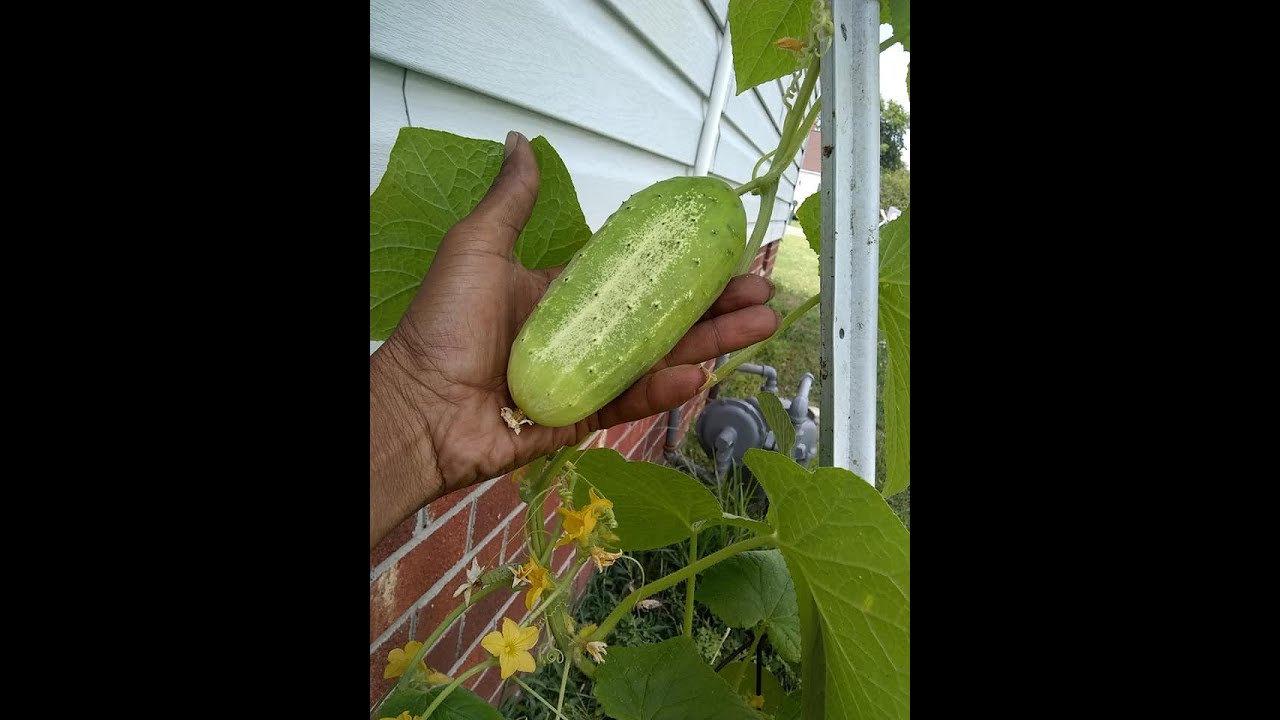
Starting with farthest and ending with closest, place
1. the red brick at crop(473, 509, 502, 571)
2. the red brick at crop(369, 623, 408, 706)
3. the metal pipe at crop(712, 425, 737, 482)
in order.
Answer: the metal pipe at crop(712, 425, 737, 482)
the red brick at crop(473, 509, 502, 571)
the red brick at crop(369, 623, 408, 706)

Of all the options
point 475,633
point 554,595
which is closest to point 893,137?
point 475,633

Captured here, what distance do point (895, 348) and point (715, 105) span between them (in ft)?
6.22

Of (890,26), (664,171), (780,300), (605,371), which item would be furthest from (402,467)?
(780,300)

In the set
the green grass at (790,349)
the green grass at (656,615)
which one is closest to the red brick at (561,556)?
the green grass at (656,615)

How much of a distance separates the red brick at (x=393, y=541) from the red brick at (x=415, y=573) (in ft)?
0.11

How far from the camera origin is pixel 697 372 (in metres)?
0.86

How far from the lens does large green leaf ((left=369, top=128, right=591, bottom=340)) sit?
869mm

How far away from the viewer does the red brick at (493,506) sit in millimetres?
1621

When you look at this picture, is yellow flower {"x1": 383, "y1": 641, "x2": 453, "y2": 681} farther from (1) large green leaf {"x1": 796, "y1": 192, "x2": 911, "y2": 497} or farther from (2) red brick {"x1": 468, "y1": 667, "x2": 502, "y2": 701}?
(2) red brick {"x1": 468, "y1": 667, "x2": 502, "y2": 701}

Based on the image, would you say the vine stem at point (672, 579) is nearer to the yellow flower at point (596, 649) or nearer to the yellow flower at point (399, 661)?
the yellow flower at point (596, 649)

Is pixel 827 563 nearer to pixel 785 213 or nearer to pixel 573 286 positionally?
pixel 573 286

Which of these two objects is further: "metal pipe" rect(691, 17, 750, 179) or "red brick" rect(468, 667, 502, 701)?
"metal pipe" rect(691, 17, 750, 179)

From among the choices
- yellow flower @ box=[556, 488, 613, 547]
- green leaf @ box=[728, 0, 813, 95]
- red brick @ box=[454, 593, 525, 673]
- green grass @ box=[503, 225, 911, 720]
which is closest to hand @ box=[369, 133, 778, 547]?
yellow flower @ box=[556, 488, 613, 547]

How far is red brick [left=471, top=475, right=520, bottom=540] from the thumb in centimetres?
91
